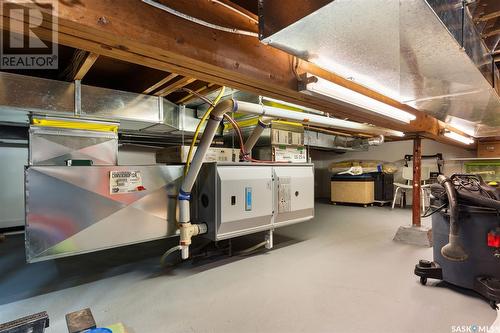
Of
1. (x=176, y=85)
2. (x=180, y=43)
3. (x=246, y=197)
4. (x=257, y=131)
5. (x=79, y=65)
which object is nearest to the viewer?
(x=180, y=43)

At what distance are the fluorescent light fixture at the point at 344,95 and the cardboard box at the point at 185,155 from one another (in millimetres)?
1562

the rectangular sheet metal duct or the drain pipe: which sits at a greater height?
the drain pipe

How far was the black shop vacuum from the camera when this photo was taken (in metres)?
1.72

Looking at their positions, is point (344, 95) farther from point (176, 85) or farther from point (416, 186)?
point (416, 186)

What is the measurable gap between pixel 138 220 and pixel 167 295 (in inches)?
26.9

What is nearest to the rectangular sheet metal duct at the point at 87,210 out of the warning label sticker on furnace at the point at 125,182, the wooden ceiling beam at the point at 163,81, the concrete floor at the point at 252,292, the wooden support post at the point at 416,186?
the warning label sticker on furnace at the point at 125,182

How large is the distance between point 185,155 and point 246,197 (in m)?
0.80

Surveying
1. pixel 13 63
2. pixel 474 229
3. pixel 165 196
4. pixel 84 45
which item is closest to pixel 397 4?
pixel 84 45

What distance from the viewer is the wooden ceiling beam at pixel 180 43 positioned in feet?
2.99

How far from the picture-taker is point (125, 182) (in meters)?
2.12

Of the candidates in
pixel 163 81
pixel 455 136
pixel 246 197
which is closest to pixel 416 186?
pixel 455 136

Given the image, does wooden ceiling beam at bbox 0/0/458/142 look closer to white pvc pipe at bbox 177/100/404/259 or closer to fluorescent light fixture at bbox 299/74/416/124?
fluorescent light fixture at bbox 299/74/416/124

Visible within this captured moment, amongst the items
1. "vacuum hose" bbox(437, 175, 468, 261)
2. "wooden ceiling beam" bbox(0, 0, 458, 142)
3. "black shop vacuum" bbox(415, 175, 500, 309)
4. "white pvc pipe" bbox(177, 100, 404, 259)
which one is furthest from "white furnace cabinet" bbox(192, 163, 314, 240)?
"vacuum hose" bbox(437, 175, 468, 261)

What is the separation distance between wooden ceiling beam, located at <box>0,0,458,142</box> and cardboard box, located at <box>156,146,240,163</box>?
1.34 m
